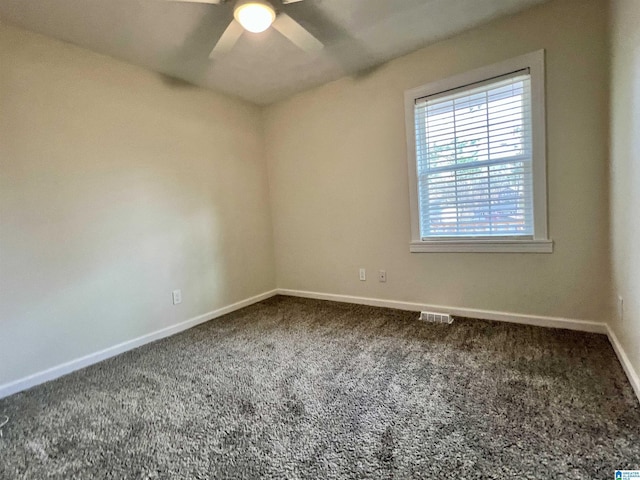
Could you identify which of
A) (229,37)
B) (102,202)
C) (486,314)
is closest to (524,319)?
(486,314)

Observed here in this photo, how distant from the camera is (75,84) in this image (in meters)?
2.43

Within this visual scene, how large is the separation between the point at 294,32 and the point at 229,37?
41cm

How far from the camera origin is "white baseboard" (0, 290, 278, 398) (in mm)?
2133

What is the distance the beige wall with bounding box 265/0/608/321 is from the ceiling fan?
120 centimetres

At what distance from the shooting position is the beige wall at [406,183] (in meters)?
2.30

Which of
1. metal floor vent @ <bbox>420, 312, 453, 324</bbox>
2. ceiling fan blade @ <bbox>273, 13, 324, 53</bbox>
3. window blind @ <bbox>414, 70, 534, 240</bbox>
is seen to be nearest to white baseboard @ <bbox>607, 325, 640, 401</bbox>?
window blind @ <bbox>414, 70, 534, 240</bbox>

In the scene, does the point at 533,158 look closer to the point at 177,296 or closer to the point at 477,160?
the point at 477,160

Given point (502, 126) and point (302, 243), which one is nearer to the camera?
point (502, 126)

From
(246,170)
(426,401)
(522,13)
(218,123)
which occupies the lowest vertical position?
(426,401)

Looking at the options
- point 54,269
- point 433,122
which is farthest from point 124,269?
point 433,122

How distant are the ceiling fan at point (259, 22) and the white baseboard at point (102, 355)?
2339 millimetres

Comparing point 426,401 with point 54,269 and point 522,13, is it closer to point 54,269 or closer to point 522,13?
point 54,269

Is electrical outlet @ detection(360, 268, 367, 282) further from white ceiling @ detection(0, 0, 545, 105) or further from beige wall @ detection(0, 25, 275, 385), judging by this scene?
white ceiling @ detection(0, 0, 545, 105)

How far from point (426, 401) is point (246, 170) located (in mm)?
3021
